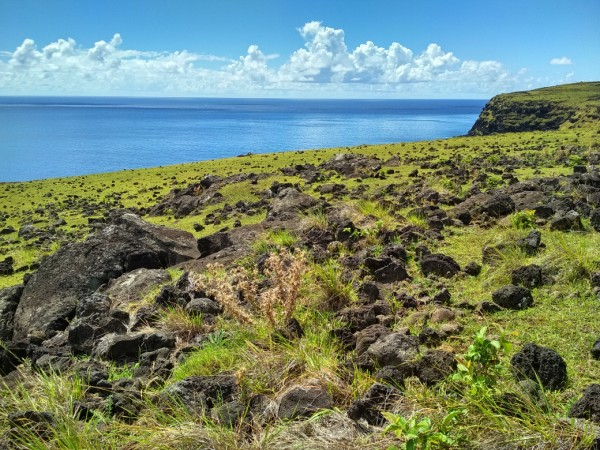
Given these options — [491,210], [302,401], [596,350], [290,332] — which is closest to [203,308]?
[290,332]

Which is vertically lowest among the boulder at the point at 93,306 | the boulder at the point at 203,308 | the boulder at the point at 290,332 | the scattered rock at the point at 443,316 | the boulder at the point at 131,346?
the boulder at the point at 93,306

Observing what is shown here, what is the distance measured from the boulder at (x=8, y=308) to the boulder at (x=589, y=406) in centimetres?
1115

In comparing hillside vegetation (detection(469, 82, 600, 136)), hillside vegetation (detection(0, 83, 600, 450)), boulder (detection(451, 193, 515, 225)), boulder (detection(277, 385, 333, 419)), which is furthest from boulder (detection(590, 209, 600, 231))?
hillside vegetation (detection(469, 82, 600, 136))

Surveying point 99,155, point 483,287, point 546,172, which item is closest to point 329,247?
point 483,287

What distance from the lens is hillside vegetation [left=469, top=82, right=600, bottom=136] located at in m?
135

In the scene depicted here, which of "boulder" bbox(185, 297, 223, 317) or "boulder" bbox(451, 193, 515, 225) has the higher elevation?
"boulder" bbox(451, 193, 515, 225)

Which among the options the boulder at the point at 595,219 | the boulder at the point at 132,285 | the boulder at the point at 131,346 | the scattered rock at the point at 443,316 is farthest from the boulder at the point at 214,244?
the boulder at the point at 595,219

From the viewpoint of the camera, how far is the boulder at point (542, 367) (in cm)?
514

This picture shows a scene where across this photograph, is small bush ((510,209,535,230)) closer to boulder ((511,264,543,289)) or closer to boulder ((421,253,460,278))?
boulder ((421,253,460,278))

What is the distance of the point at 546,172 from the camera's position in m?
21.7

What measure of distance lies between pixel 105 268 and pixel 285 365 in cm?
834

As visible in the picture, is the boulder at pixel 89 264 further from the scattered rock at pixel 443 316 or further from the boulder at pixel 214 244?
the scattered rock at pixel 443 316

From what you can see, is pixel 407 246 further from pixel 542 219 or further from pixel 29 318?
pixel 29 318

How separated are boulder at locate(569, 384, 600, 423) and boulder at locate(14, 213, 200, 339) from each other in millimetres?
9685
